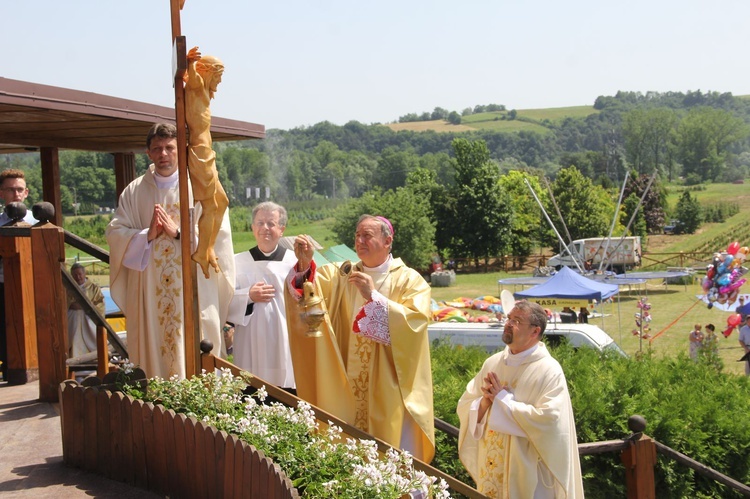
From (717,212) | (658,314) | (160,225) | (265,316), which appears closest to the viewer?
(160,225)

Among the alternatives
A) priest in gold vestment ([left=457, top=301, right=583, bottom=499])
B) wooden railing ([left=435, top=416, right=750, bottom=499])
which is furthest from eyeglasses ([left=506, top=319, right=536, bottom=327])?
wooden railing ([left=435, top=416, right=750, bottom=499])

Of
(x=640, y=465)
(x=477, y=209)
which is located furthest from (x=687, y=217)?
(x=640, y=465)

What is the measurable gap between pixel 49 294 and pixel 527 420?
292cm

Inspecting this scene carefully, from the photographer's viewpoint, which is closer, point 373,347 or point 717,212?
point 373,347

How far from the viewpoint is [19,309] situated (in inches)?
248

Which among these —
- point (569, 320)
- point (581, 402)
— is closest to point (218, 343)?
point (581, 402)

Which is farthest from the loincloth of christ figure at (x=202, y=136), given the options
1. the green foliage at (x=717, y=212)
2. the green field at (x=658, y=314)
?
the green foliage at (x=717, y=212)

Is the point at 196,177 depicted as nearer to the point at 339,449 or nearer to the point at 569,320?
the point at 339,449

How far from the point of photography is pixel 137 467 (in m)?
4.32

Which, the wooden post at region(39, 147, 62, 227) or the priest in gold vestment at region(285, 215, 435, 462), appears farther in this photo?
the wooden post at region(39, 147, 62, 227)

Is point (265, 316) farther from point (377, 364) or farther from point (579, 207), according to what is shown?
point (579, 207)

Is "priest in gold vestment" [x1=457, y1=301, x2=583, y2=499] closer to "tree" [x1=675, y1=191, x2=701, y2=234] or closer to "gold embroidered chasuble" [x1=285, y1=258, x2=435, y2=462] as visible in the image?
"gold embroidered chasuble" [x1=285, y1=258, x2=435, y2=462]

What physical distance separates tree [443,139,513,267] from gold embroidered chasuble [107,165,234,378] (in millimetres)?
54754

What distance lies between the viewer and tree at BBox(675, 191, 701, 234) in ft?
253
